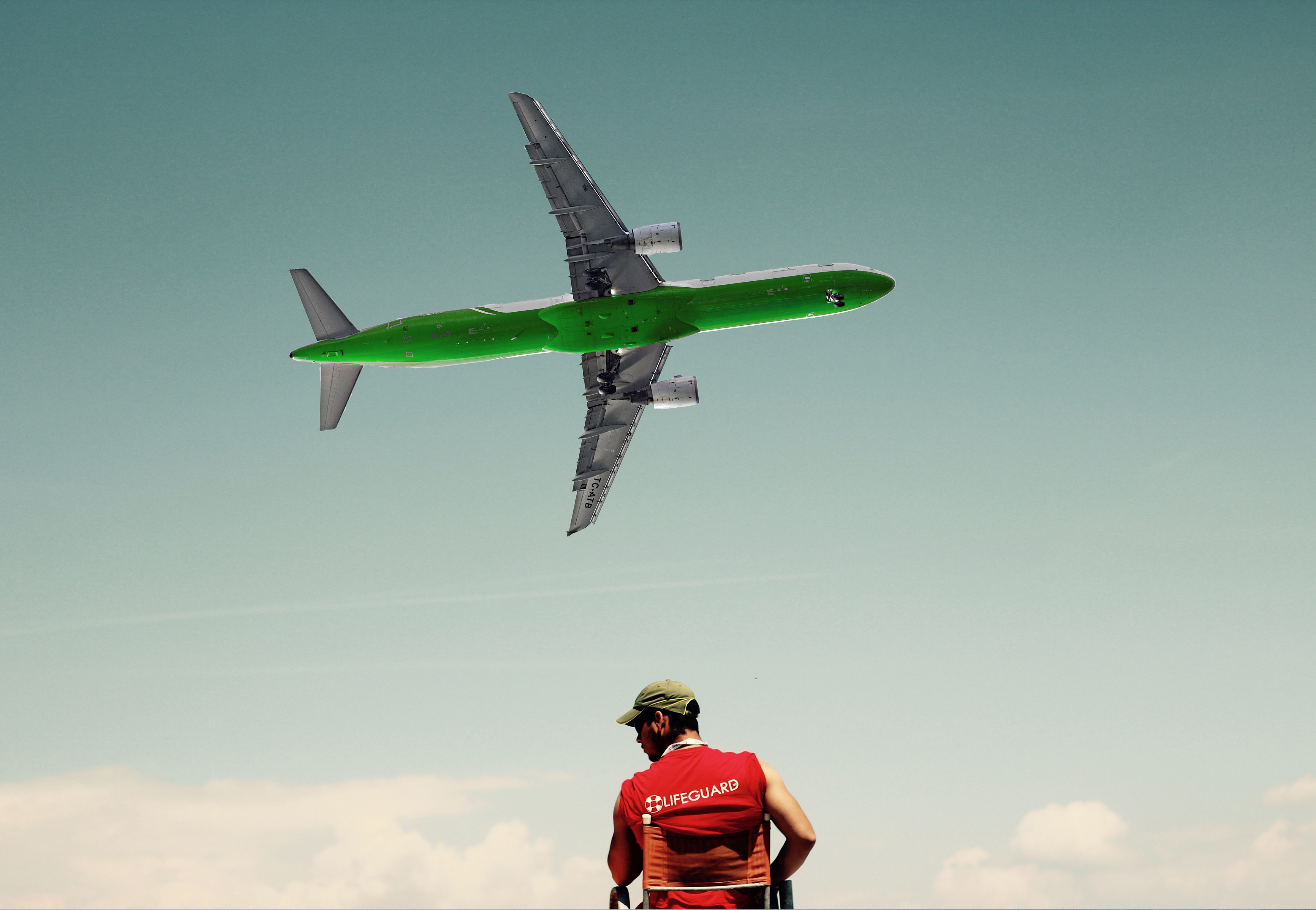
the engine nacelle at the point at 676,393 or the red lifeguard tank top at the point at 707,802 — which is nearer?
the red lifeguard tank top at the point at 707,802

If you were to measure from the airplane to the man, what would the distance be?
2085 inches

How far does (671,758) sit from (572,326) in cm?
5502

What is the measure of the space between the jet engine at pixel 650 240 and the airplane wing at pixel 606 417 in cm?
648

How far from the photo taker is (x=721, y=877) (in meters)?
12.9

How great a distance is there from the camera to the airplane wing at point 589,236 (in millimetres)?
66812

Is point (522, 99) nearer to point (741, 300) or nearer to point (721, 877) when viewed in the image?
point (741, 300)

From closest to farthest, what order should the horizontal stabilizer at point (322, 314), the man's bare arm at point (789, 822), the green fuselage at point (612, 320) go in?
the man's bare arm at point (789, 822)
the green fuselage at point (612, 320)
the horizontal stabilizer at point (322, 314)

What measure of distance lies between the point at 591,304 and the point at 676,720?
5491 cm

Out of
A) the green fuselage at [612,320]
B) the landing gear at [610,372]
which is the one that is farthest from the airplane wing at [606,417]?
the green fuselage at [612,320]

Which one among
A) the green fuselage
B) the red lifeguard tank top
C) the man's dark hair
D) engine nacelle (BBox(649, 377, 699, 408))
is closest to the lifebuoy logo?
the red lifeguard tank top

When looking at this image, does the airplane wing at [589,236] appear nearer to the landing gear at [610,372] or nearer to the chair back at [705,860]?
the landing gear at [610,372]

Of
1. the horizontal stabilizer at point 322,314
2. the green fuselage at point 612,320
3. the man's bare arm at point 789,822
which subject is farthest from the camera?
the horizontal stabilizer at point 322,314

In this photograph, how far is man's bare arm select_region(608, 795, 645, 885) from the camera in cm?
1329

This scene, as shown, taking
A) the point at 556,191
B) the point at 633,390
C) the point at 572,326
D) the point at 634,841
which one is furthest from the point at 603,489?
the point at 634,841
